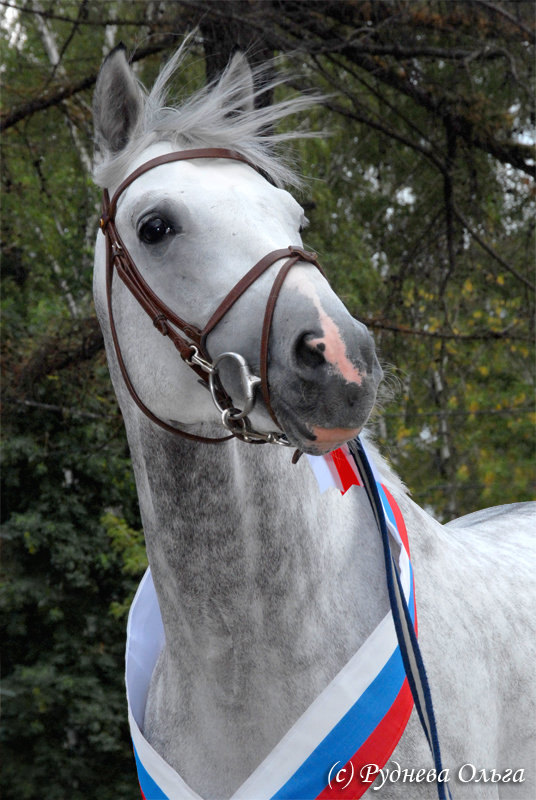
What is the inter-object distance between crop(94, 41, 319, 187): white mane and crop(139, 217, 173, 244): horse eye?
318mm

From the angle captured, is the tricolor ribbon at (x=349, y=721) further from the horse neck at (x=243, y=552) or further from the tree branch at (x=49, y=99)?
the tree branch at (x=49, y=99)

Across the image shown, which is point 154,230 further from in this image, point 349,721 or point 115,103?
point 349,721

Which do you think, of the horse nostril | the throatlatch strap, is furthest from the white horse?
the throatlatch strap

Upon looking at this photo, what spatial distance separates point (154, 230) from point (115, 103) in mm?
526

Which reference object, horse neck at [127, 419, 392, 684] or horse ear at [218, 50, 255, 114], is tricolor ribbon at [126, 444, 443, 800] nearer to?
horse neck at [127, 419, 392, 684]

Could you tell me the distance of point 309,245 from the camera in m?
4.90

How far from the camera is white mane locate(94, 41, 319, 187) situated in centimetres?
244

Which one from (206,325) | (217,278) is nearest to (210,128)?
(217,278)

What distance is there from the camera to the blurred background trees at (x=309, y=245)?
6.29 meters

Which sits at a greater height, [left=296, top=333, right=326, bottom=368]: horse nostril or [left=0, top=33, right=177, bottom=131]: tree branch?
[left=0, top=33, right=177, bottom=131]: tree branch

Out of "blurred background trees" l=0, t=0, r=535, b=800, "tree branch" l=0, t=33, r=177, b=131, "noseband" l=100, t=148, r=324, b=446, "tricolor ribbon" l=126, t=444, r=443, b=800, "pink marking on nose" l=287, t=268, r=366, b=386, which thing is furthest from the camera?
"blurred background trees" l=0, t=0, r=535, b=800

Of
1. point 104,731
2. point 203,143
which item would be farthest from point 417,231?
point 104,731

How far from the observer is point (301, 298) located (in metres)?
1.97

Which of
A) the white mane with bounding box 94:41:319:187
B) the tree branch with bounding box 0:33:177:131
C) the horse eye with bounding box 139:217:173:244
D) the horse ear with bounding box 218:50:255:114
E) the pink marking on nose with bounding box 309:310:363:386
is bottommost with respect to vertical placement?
the pink marking on nose with bounding box 309:310:363:386
